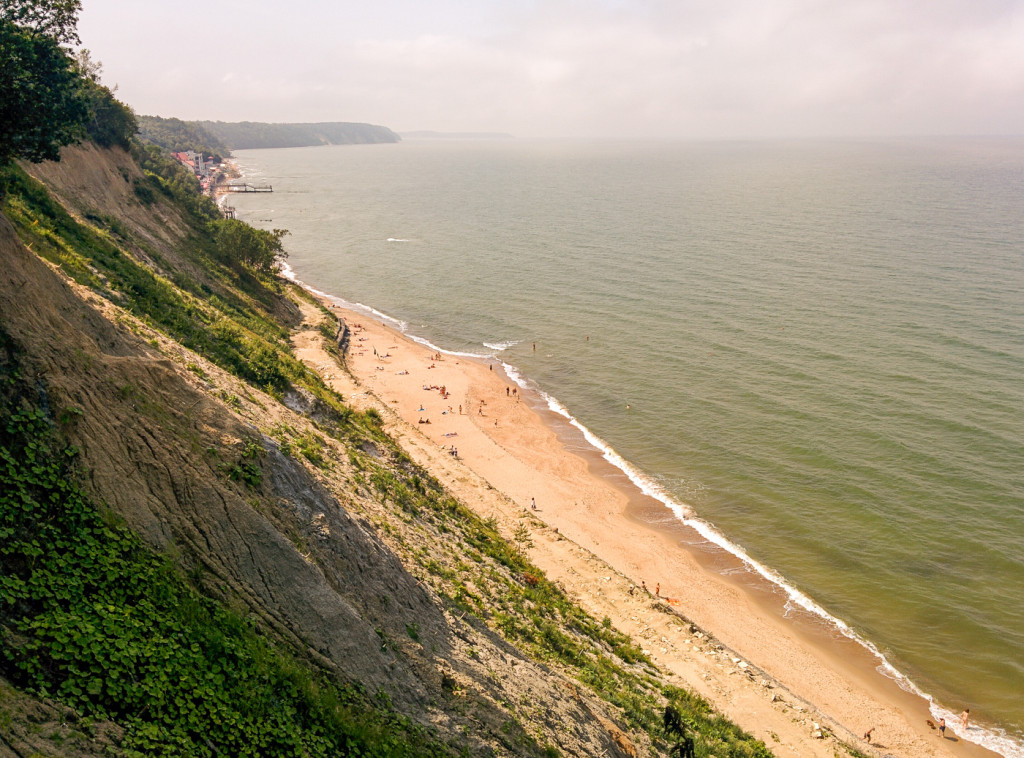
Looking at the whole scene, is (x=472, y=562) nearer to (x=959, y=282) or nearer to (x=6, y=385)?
(x=6, y=385)

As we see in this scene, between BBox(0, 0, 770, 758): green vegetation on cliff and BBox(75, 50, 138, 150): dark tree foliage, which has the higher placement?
BBox(75, 50, 138, 150): dark tree foliage

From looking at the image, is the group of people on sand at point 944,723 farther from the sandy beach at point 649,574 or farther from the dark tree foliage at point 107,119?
the dark tree foliage at point 107,119

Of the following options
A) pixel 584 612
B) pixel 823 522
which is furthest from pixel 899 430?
pixel 584 612

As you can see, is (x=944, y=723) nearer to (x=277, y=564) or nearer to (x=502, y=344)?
(x=277, y=564)

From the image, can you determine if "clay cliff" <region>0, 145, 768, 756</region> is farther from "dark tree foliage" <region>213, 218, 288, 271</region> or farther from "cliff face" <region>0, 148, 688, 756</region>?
"dark tree foliage" <region>213, 218, 288, 271</region>

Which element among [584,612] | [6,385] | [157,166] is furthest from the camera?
[157,166]

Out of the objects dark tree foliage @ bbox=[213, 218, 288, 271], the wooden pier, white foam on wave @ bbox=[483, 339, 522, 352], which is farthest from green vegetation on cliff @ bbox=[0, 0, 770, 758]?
the wooden pier

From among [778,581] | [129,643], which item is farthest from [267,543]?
[778,581]
